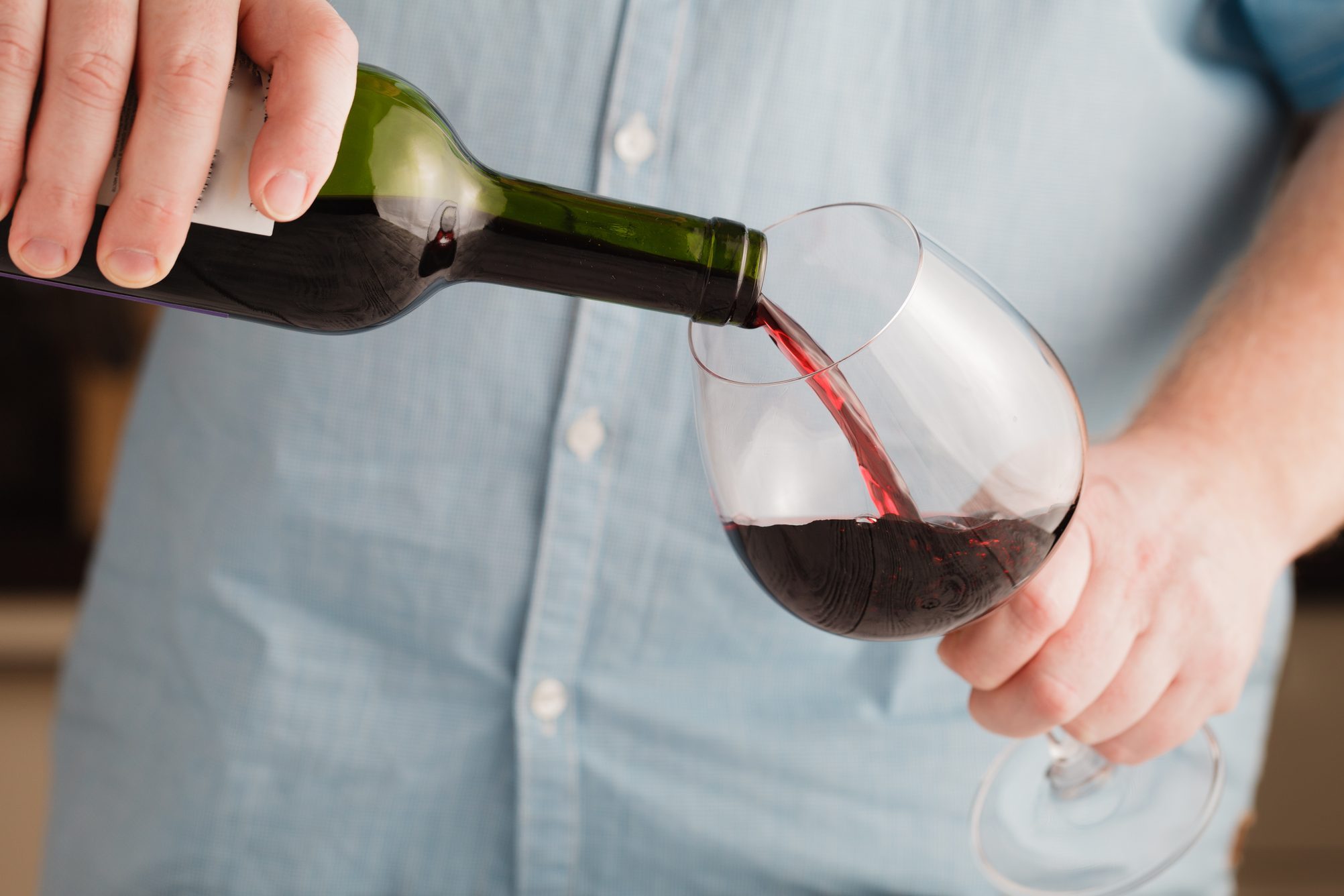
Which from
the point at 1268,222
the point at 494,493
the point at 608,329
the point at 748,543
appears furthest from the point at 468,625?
the point at 1268,222

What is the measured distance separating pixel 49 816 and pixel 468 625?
0.44 metres

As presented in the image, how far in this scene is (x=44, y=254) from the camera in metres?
0.35

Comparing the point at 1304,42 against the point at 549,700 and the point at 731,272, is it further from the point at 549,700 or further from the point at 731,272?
the point at 549,700

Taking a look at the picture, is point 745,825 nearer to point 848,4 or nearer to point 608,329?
point 608,329

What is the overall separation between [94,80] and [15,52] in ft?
0.09

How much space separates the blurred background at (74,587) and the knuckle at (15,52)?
168cm

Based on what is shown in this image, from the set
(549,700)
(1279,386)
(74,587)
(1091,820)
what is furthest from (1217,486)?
(74,587)

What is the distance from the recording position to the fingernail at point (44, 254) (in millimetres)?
351

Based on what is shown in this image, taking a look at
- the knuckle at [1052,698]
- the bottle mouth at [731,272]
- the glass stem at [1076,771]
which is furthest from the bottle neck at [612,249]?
the glass stem at [1076,771]

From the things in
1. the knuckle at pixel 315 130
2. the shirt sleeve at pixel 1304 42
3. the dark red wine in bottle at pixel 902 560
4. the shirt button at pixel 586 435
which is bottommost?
the shirt button at pixel 586 435

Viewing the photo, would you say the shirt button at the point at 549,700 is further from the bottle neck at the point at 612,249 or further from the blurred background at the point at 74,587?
the blurred background at the point at 74,587

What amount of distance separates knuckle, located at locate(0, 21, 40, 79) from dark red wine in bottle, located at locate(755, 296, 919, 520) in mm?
274

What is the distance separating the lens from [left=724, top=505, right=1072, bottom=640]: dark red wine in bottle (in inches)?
17.4

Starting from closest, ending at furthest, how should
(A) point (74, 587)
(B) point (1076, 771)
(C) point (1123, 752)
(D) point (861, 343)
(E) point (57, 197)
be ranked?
(E) point (57, 197)
(D) point (861, 343)
(C) point (1123, 752)
(B) point (1076, 771)
(A) point (74, 587)
